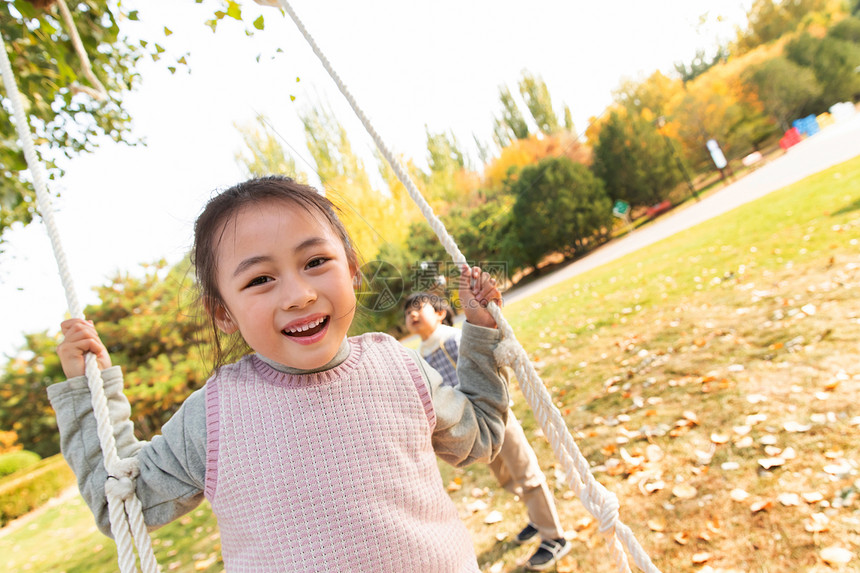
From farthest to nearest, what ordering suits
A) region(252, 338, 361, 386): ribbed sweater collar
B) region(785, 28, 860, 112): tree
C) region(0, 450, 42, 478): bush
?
region(785, 28, 860, 112): tree, region(0, 450, 42, 478): bush, region(252, 338, 361, 386): ribbed sweater collar

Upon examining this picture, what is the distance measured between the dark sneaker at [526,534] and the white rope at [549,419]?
1757 mm

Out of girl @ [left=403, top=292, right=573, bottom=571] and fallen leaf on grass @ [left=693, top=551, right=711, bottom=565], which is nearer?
fallen leaf on grass @ [left=693, top=551, right=711, bottom=565]

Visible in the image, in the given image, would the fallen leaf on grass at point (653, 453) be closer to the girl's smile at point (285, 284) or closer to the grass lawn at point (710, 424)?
the grass lawn at point (710, 424)

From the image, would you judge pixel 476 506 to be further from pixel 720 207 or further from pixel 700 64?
pixel 700 64

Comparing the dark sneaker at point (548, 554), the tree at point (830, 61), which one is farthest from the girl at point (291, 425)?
the tree at point (830, 61)

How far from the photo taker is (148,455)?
1227 mm

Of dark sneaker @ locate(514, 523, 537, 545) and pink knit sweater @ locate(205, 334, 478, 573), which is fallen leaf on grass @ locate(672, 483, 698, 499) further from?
pink knit sweater @ locate(205, 334, 478, 573)

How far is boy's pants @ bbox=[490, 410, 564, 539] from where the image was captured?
2785mm

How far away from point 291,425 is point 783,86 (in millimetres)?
32767

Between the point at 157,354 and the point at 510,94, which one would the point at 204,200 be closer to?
the point at 157,354

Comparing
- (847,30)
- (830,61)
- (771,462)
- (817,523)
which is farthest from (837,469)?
(847,30)

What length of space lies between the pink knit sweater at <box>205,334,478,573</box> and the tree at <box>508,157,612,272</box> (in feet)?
51.6

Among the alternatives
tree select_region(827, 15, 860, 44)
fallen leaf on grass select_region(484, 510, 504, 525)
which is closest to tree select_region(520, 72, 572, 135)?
tree select_region(827, 15, 860, 44)

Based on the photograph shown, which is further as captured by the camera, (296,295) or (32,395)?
(32,395)
